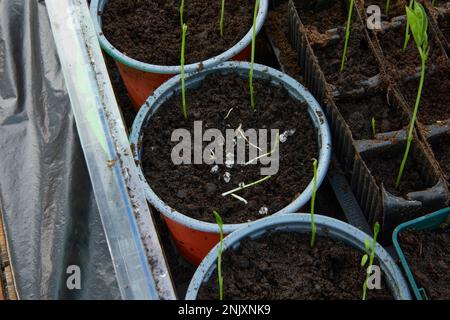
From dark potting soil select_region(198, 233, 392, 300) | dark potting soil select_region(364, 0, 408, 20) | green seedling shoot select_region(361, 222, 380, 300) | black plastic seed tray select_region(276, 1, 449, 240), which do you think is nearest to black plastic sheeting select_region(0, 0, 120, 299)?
dark potting soil select_region(198, 233, 392, 300)

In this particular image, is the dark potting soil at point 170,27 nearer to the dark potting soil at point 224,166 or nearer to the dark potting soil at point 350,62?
the dark potting soil at point 224,166

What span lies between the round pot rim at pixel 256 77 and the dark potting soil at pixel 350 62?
131 mm

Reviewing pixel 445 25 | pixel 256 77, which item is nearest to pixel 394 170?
pixel 256 77

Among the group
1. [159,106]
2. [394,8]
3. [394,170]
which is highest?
[394,8]

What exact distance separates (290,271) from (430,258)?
349mm

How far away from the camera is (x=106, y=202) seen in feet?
4.82

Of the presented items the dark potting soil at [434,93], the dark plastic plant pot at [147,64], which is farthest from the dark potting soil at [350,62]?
the dark plastic plant pot at [147,64]

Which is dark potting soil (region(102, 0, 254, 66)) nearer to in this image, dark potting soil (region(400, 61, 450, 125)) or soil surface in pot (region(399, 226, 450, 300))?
dark potting soil (region(400, 61, 450, 125))

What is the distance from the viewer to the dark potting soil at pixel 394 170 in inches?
64.2

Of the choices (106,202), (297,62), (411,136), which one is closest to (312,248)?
(411,136)

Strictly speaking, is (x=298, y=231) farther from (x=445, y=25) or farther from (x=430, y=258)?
(x=445, y=25)

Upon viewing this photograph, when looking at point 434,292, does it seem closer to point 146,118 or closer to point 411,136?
point 411,136

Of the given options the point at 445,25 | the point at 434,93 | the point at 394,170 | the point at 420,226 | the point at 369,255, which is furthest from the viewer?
the point at 445,25

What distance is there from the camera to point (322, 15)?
203cm
